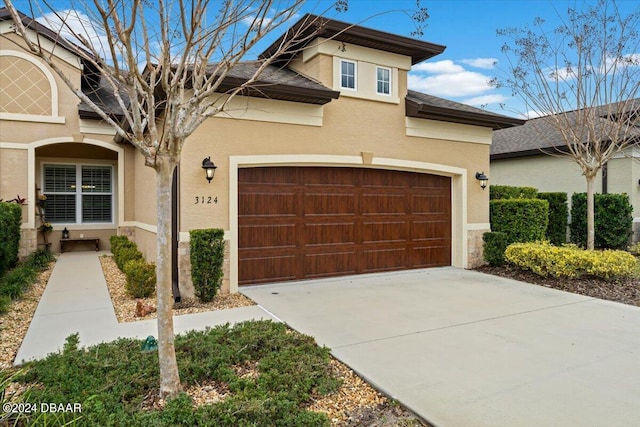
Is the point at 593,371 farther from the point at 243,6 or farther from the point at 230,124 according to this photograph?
the point at 230,124

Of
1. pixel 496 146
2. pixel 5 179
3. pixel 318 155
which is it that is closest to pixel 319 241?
pixel 318 155

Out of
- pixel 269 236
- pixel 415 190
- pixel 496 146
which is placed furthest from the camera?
pixel 496 146

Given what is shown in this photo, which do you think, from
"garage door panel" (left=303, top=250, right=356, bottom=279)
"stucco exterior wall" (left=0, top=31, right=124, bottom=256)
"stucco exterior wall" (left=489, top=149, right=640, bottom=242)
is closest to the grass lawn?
"garage door panel" (left=303, top=250, right=356, bottom=279)

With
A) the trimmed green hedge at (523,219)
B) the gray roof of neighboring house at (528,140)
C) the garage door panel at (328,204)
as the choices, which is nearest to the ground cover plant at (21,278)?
the garage door panel at (328,204)

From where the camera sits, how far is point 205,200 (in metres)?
7.35

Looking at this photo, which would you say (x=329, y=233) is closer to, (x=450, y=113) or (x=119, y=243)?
(x=450, y=113)

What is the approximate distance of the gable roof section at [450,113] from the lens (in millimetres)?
9289

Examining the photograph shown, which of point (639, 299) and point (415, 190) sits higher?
point (415, 190)

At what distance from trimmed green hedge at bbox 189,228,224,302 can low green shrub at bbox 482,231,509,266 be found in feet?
23.1

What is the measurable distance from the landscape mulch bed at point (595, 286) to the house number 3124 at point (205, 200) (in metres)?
6.90

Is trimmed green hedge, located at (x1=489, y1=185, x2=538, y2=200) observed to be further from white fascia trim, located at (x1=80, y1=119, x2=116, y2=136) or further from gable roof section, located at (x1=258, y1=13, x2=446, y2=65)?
white fascia trim, located at (x1=80, y1=119, x2=116, y2=136)

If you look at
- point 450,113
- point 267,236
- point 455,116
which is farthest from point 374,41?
point 267,236

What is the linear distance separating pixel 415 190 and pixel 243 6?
7091 mm

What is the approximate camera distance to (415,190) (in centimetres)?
1000
